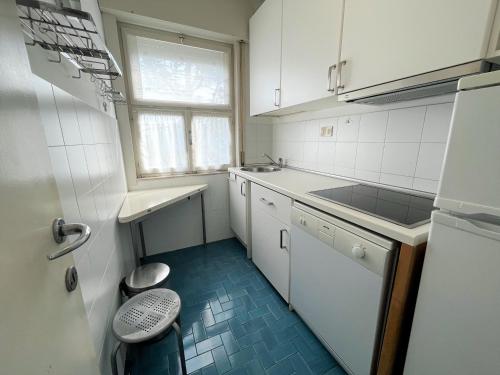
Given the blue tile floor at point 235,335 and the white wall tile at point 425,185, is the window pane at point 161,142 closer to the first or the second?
the blue tile floor at point 235,335

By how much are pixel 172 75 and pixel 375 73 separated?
71.1 inches

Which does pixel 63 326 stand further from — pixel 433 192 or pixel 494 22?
pixel 433 192

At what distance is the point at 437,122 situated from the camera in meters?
1.07

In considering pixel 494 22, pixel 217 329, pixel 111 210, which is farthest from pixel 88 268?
pixel 494 22

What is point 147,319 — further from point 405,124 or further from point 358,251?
point 405,124

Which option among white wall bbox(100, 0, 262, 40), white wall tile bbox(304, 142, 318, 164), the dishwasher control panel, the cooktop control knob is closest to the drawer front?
the dishwasher control panel

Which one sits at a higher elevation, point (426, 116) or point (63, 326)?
point (426, 116)

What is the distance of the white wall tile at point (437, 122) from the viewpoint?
103cm

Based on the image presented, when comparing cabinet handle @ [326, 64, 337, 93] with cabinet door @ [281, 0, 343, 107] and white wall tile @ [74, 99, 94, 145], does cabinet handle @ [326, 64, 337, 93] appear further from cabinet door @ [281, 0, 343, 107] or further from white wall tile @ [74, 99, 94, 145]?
white wall tile @ [74, 99, 94, 145]

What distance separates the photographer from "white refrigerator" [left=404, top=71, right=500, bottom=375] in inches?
20.4

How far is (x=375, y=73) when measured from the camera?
980mm

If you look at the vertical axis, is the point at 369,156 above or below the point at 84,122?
below

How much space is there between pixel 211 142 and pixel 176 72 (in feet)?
2.45

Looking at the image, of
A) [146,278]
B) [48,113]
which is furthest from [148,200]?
[48,113]
